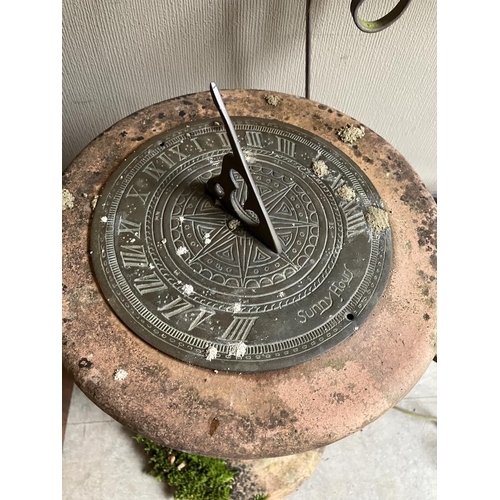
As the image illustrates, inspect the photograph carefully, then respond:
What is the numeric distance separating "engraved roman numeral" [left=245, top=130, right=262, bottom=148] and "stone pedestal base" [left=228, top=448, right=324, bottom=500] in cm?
84

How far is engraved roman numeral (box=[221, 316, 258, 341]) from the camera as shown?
90cm

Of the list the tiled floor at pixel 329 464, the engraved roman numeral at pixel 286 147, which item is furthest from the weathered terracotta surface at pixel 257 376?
the tiled floor at pixel 329 464

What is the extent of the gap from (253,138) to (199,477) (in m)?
0.92

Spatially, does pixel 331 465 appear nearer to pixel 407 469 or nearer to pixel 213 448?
pixel 407 469

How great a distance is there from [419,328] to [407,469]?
79 cm

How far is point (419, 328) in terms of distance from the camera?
95 centimetres

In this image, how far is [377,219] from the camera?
1.03 m

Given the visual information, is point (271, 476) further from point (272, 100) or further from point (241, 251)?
point (272, 100)

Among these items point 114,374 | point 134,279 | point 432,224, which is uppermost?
point 432,224

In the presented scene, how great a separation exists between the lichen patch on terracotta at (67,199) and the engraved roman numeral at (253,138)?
0.40 meters

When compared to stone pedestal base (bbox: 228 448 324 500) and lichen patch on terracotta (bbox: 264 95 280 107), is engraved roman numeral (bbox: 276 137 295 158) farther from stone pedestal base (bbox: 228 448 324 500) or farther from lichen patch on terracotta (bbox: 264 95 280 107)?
stone pedestal base (bbox: 228 448 324 500)

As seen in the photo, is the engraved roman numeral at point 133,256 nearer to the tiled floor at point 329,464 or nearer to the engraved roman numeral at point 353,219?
the engraved roman numeral at point 353,219

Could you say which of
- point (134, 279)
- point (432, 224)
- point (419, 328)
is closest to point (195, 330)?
point (134, 279)

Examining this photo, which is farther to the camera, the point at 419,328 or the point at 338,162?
the point at 338,162
